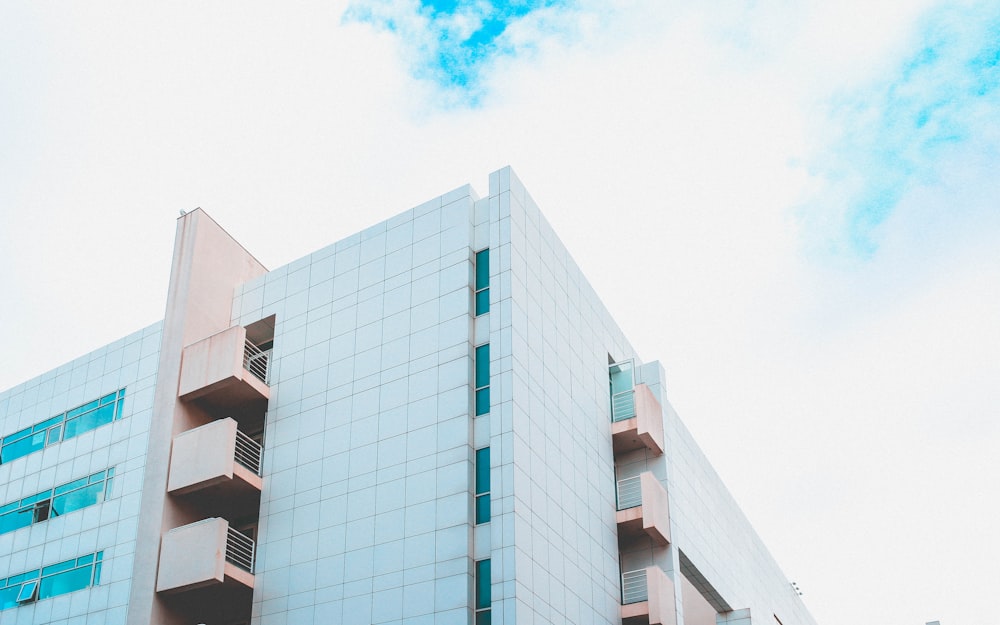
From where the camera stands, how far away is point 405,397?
30688mm

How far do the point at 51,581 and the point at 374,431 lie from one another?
13.1 m

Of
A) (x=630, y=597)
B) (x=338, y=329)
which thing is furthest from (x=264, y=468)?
(x=630, y=597)

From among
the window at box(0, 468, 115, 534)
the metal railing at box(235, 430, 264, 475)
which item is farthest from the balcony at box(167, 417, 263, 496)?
the window at box(0, 468, 115, 534)

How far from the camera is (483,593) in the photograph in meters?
27.1

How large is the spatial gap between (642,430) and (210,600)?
1478 cm

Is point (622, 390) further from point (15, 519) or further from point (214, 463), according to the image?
point (15, 519)

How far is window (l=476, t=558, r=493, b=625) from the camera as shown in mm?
26781

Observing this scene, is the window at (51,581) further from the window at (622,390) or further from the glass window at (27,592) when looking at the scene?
the window at (622,390)

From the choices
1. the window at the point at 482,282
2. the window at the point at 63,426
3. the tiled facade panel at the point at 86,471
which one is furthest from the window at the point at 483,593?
the window at the point at 63,426

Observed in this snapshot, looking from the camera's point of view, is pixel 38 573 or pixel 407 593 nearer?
pixel 407 593

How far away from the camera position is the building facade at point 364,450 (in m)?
A: 28.5

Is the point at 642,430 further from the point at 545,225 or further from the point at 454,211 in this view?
the point at 454,211

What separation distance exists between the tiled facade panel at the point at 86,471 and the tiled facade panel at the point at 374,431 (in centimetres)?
515

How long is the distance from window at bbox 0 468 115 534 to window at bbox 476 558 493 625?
14640mm
